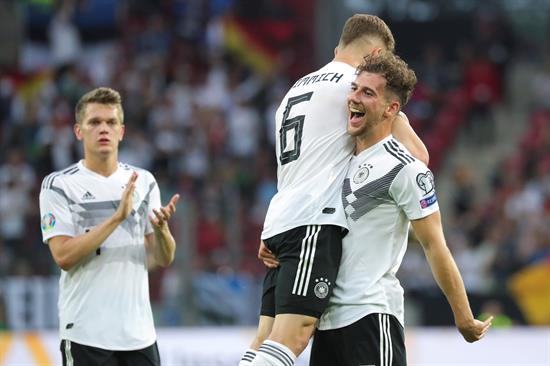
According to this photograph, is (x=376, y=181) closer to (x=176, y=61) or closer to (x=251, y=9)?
(x=176, y=61)

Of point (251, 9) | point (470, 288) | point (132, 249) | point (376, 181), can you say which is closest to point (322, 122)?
point (376, 181)

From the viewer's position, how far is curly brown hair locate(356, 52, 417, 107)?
5.39 metres

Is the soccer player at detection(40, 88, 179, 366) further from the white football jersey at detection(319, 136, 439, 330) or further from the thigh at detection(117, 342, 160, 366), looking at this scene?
the white football jersey at detection(319, 136, 439, 330)

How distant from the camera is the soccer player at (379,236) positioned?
5.26m

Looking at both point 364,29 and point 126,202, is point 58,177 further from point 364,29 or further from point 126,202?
point 364,29

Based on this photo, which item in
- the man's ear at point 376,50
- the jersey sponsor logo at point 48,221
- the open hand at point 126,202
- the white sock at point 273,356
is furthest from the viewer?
the jersey sponsor logo at point 48,221

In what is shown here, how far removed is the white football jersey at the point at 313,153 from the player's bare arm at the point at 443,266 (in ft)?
1.26

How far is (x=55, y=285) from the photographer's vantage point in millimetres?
10805

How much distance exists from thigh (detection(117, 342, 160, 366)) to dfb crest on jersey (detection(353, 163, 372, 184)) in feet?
5.78

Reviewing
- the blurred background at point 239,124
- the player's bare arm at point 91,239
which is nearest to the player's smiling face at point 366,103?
the player's bare arm at point 91,239

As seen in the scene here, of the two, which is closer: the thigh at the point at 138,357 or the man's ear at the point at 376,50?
the man's ear at the point at 376,50

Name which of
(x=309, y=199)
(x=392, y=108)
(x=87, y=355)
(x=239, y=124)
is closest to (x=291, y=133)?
(x=309, y=199)

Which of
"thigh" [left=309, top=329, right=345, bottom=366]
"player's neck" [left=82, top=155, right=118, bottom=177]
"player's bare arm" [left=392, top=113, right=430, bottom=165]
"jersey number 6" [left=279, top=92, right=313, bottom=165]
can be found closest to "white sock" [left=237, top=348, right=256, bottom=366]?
"thigh" [left=309, top=329, right=345, bottom=366]

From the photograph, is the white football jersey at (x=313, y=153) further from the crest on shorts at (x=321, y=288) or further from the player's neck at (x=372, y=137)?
the crest on shorts at (x=321, y=288)
